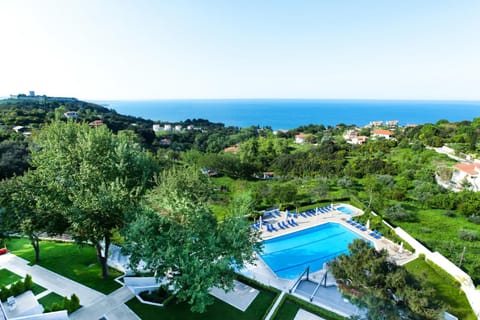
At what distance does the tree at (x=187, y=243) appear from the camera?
8938mm

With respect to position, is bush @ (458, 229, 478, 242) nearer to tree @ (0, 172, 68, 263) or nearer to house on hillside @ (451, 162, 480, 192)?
house on hillside @ (451, 162, 480, 192)

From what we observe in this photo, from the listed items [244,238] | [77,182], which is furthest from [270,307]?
[77,182]

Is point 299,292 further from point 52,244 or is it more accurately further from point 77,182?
point 52,244

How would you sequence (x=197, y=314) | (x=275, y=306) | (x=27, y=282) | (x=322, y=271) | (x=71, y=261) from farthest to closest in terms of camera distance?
1. (x=322, y=271)
2. (x=71, y=261)
3. (x=27, y=282)
4. (x=275, y=306)
5. (x=197, y=314)

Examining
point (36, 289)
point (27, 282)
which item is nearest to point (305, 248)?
point (36, 289)

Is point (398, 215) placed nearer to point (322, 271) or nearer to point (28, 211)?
point (322, 271)

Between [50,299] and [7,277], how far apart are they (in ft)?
11.5

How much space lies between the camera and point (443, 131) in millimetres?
49812

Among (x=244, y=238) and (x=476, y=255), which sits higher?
(x=244, y=238)

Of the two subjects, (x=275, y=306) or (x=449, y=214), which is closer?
(x=275, y=306)

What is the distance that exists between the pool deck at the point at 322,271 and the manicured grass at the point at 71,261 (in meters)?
6.92

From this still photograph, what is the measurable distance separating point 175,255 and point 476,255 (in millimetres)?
17357

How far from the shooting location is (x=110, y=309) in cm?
1048

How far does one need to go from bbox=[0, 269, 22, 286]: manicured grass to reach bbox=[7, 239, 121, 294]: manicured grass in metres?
1.02
